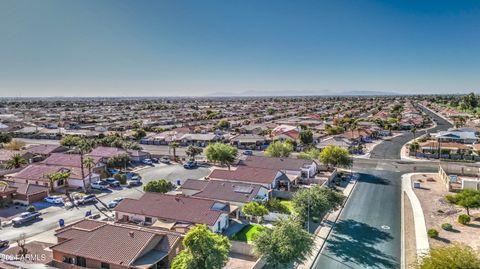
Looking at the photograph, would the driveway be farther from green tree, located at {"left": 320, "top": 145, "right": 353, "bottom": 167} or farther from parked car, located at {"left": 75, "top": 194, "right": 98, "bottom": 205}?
green tree, located at {"left": 320, "top": 145, "right": 353, "bottom": 167}

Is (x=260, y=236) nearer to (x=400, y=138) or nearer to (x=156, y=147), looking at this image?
(x=156, y=147)

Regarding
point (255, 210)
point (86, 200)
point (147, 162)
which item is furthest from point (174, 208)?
point (147, 162)

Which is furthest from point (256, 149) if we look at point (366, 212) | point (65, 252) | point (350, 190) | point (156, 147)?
point (65, 252)

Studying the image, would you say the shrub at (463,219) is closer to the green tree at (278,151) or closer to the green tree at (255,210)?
the green tree at (255,210)

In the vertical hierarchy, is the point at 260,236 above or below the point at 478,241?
above

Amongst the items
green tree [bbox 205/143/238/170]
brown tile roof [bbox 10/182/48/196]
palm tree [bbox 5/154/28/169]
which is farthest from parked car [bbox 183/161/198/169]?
palm tree [bbox 5/154/28/169]

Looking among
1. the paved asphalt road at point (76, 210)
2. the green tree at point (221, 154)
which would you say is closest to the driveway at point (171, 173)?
the paved asphalt road at point (76, 210)
